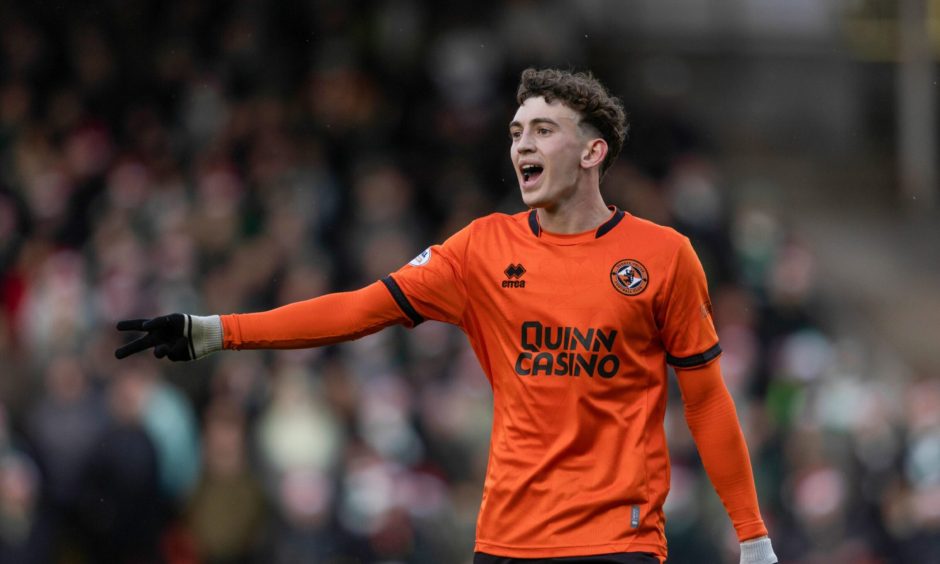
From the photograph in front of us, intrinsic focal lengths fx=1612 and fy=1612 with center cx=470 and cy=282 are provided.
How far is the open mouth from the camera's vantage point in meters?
5.28

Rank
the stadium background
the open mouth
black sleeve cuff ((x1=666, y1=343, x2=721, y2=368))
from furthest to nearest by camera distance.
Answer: the stadium background, the open mouth, black sleeve cuff ((x1=666, y1=343, x2=721, y2=368))

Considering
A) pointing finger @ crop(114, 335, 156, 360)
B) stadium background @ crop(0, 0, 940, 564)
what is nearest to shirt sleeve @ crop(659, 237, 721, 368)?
pointing finger @ crop(114, 335, 156, 360)

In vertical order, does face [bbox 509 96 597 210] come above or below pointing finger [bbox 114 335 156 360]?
above

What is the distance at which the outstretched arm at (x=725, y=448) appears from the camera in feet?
17.1

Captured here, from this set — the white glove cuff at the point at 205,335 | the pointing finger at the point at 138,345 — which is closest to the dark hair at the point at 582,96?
the white glove cuff at the point at 205,335

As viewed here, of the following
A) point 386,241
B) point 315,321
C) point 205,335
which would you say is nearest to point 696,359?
point 315,321

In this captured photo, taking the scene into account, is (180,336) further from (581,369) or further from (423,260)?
(581,369)

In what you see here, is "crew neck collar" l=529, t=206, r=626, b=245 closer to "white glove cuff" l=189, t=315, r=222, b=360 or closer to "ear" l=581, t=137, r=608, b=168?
"ear" l=581, t=137, r=608, b=168

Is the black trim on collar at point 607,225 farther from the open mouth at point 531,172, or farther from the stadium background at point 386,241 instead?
the stadium background at point 386,241

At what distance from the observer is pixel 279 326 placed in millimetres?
5176

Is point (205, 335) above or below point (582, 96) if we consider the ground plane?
below

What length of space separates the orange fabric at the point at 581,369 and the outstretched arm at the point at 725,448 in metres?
0.08

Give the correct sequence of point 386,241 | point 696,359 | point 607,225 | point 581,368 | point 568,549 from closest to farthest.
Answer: point 568,549 < point 581,368 < point 696,359 < point 607,225 < point 386,241

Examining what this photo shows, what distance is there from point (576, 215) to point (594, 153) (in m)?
0.23
